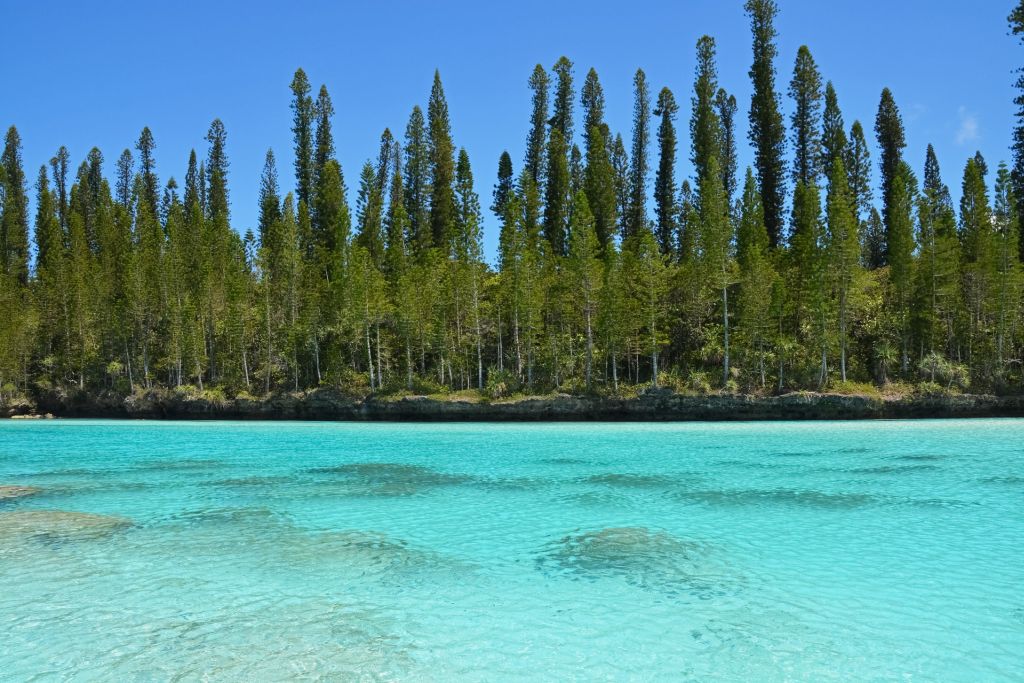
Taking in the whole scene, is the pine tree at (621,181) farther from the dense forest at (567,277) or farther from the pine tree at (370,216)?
the pine tree at (370,216)

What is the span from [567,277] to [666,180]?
16798 millimetres

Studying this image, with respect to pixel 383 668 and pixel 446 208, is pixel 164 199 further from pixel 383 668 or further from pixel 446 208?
pixel 383 668

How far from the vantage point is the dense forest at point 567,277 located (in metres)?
37.0

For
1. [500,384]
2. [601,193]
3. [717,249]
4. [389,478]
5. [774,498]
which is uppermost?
[601,193]

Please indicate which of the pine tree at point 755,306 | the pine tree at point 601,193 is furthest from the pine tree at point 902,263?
the pine tree at point 601,193

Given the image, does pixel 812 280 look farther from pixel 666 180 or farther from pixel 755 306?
pixel 666 180

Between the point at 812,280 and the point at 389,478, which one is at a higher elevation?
the point at 812,280

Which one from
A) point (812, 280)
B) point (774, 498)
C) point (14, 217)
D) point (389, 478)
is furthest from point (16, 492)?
point (14, 217)

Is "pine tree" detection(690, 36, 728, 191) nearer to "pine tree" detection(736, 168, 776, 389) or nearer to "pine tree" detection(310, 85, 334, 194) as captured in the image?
"pine tree" detection(736, 168, 776, 389)

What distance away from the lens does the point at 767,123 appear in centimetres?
4953

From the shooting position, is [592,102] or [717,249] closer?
[717,249]

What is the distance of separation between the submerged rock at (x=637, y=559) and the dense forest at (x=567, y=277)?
2829cm

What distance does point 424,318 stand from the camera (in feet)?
143

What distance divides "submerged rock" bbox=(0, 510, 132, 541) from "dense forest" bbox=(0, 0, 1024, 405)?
2828 centimetres
